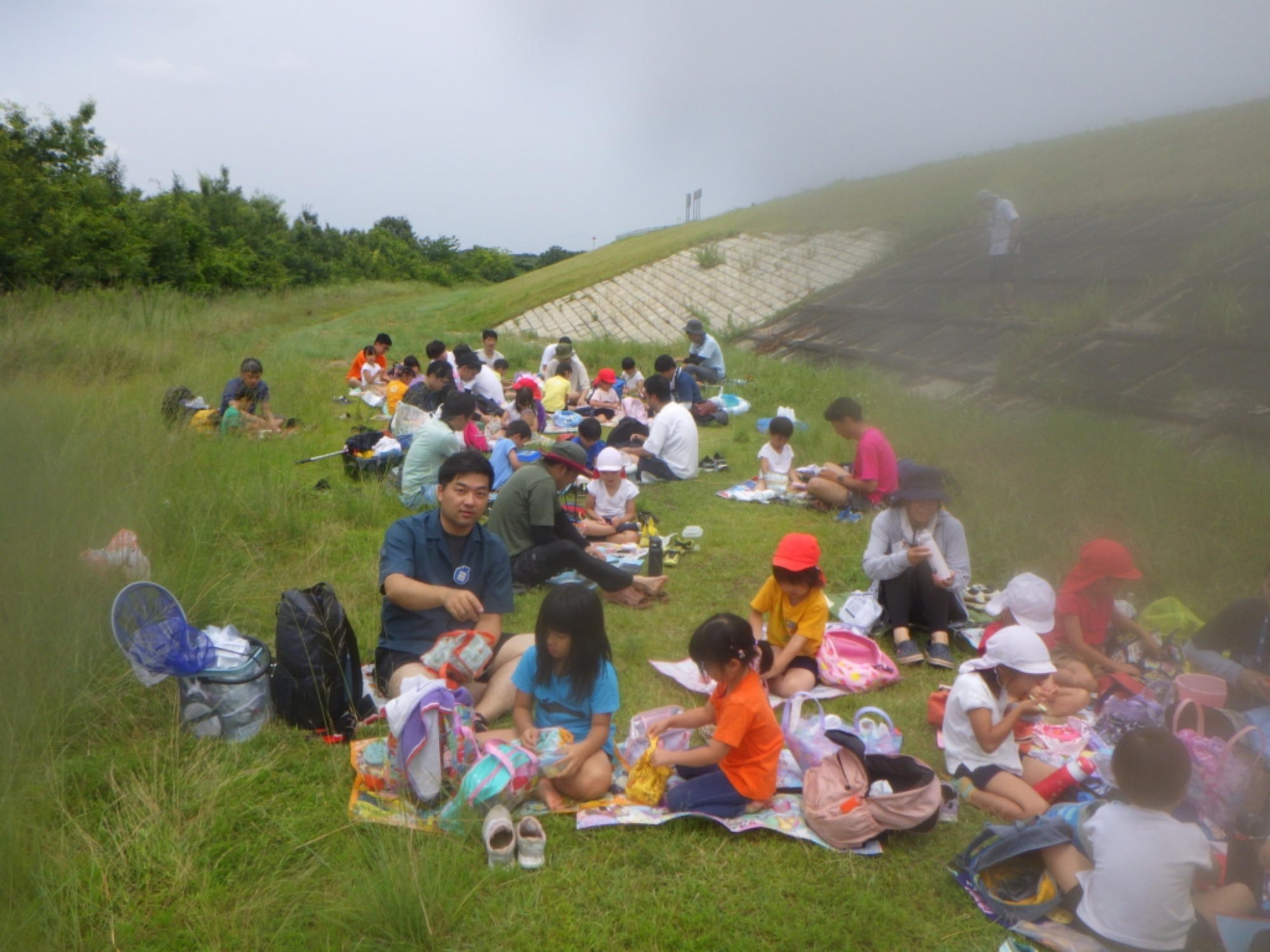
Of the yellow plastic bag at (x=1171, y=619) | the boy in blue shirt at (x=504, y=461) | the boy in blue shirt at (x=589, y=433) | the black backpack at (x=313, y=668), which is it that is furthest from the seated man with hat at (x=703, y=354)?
the black backpack at (x=313, y=668)

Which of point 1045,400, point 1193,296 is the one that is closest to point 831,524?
point 1045,400

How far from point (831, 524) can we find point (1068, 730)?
3.32 m

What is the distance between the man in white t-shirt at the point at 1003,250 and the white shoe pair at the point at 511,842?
967 cm

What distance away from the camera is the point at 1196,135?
13883 mm

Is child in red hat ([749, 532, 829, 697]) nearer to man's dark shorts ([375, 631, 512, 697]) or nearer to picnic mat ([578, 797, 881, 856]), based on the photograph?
picnic mat ([578, 797, 881, 856])

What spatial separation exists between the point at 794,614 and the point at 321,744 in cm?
234

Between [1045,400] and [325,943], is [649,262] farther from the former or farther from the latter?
[325,943]

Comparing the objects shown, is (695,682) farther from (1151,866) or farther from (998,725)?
(1151,866)

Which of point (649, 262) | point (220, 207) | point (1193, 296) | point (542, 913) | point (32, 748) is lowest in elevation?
point (542, 913)

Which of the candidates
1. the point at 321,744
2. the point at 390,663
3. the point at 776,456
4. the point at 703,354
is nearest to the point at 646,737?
the point at 390,663

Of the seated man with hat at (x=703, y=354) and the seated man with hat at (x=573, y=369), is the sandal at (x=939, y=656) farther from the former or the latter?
the seated man with hat at (x=703, y=354)

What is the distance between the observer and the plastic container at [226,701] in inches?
138

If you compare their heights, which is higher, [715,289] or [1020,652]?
[715,289]

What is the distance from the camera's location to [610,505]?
7.18m
